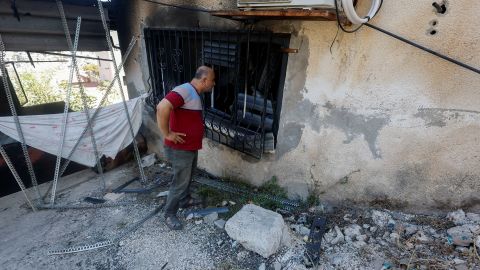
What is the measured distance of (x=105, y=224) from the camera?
334 centimetres

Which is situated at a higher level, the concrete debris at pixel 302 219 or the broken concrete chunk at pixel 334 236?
the broken concrete chunk at pixel 334 236

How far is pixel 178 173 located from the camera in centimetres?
311

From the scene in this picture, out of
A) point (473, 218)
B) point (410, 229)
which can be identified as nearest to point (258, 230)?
point (410, 229)

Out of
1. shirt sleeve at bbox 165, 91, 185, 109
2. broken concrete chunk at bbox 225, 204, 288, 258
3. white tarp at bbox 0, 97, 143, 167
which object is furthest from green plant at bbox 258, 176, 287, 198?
white tarp at bbox 0, 97, 143, 167

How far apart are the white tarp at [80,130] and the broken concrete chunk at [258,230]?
237 centimetres

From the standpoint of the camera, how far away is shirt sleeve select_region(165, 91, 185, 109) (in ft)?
8.76

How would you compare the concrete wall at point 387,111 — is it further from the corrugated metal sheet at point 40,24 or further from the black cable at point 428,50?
the corrugated metal sheet at point 40,24

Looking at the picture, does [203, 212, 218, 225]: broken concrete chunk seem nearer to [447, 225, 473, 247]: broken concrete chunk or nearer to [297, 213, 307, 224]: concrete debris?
[297, 213, 307, 224]: concrete debris

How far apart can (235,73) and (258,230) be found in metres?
1.87

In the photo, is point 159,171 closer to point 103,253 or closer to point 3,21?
point 103,253

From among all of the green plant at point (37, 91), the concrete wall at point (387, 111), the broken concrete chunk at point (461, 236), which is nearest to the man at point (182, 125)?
the concrete wall at point (387, 111)

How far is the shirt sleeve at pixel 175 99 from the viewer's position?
267 centimetres

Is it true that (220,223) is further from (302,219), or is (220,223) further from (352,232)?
(352,232)

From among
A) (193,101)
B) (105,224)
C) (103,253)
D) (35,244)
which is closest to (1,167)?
(35,244)
